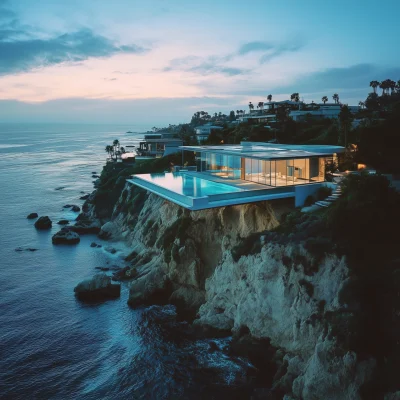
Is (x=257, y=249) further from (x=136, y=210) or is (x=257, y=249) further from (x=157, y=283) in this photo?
(x=136, y=210)

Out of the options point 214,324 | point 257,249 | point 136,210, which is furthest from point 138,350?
point 136,210

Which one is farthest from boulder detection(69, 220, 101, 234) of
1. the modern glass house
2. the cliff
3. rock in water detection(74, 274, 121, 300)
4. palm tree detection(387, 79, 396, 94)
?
palm tree detection(387, 79, 396, 94)

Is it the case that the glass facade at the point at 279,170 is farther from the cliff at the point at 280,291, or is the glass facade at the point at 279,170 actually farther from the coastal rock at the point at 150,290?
the coastal rock at the point at 150,290

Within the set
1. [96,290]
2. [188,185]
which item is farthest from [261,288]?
[96,290]

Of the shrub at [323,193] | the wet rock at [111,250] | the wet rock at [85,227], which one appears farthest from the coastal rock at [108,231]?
the shrub at [323,193]

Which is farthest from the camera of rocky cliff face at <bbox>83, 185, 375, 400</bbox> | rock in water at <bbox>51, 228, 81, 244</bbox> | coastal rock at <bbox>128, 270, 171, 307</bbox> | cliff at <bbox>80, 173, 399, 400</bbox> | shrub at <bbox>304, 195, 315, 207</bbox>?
rock in water at <bbox>51, 228, 81, 244</bbox>

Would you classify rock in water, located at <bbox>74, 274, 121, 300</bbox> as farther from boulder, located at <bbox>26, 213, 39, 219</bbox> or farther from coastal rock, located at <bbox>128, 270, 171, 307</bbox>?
boulder, located at <bbox>26, 213, 39, 219</bbox>
